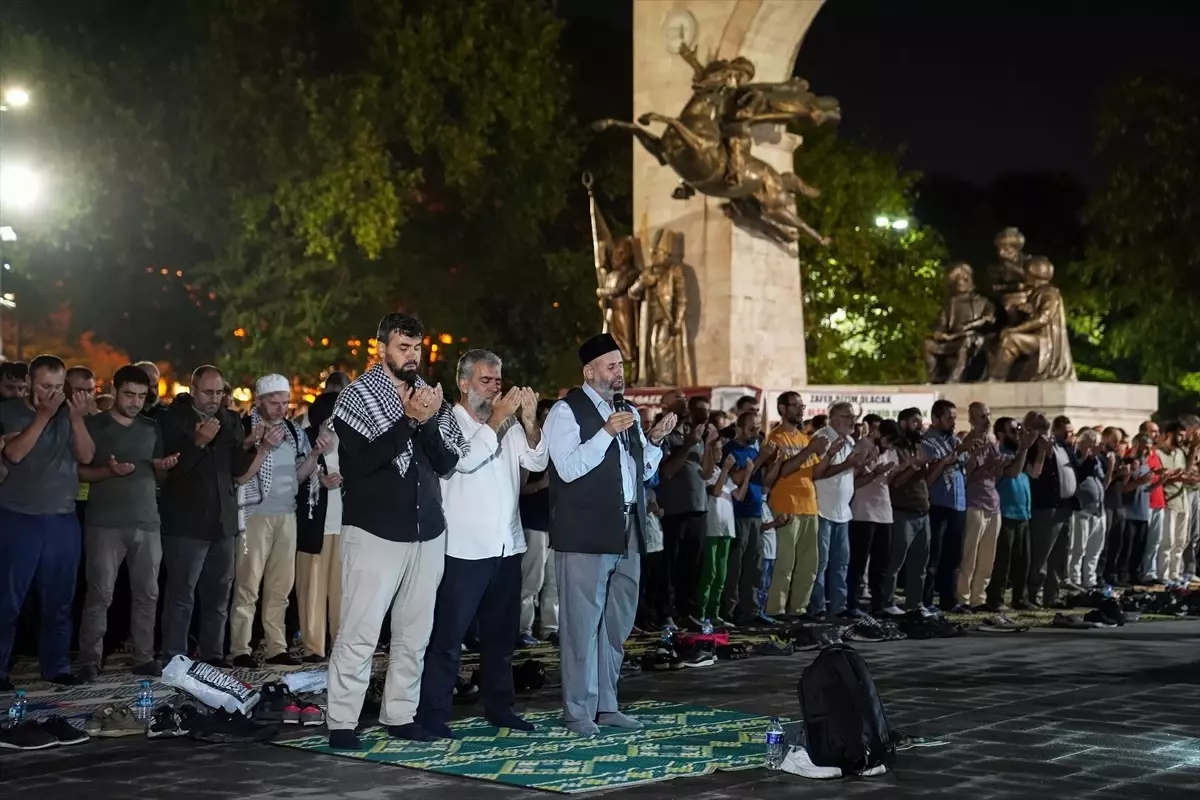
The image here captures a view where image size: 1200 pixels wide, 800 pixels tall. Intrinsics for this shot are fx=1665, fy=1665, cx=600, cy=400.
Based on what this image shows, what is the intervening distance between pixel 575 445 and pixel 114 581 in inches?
159

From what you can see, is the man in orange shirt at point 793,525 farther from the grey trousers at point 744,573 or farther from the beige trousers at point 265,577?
the beige trousers at point 265,577

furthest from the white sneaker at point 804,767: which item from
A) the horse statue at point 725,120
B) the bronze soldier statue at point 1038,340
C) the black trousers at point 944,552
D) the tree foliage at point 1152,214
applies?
the tree foliage at point 1152,214

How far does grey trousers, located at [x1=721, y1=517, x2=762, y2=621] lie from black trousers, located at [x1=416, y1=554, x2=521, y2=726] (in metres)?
5.85

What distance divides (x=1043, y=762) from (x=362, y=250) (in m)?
28.2

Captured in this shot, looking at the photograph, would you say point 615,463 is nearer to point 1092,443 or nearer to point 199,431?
point 199,431

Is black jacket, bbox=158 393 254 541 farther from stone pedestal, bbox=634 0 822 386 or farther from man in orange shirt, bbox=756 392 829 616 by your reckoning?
stone pedestal, bbox=634 0 822 386

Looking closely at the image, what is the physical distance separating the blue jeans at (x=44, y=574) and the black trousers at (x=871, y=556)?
24.5 ft

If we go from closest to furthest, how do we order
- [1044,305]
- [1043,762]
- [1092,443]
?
[1043,762] → [1092,443] → [1044,305]

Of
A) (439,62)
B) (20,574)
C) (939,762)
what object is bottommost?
(939,762)

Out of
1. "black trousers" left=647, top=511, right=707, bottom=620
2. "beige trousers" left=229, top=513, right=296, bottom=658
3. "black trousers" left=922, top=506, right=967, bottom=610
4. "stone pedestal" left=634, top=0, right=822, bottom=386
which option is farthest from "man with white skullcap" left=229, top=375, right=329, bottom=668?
"stone pedestal" left=634, top=0, right=822, bottom=386

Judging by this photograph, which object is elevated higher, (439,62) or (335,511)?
(439,62)

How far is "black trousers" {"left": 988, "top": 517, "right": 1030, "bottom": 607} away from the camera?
16.4 metres

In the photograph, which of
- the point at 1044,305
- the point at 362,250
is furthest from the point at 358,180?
the point at 1044,305

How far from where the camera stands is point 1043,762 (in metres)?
7.86
